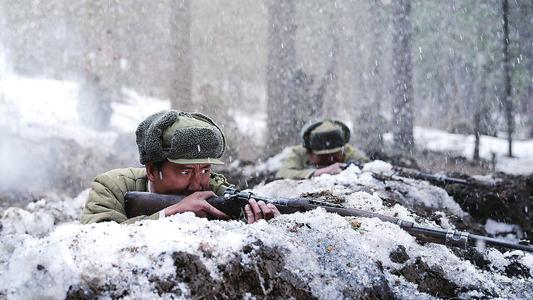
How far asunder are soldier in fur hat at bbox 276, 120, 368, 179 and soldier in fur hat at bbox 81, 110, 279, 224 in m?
3.98

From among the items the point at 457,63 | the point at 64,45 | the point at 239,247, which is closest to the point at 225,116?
the point at 64,45

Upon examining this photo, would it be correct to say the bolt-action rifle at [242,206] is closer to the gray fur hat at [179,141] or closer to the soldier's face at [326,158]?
the gray fur hat at [179,141]

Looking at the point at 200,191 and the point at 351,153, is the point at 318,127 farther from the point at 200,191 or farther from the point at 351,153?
the point at 200,191

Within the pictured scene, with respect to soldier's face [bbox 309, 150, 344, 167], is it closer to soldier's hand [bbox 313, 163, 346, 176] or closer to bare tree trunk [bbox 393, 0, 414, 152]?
soldier's hand [bbox 313, 163, 346, 176]

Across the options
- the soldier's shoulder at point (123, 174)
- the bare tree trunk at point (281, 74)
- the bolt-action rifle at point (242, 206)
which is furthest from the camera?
the bare tree trunk at point (281, 74)

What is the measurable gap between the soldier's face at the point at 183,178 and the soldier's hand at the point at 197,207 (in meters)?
0.26

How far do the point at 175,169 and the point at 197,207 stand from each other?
431mm

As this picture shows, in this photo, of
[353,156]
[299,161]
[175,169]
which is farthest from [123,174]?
[353,156]

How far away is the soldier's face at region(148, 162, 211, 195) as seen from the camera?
144 inches

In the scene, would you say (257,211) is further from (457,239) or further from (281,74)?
(281,74)

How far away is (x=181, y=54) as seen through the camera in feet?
55.8

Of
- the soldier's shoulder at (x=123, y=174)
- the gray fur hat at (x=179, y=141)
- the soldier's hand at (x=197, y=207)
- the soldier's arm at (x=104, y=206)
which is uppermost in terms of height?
the gray fur hat at (x=179, y=141)

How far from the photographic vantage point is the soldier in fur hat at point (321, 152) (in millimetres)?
7977

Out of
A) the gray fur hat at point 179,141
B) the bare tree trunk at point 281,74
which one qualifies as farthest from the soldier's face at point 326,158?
the bare tree trunk at point 281,74
